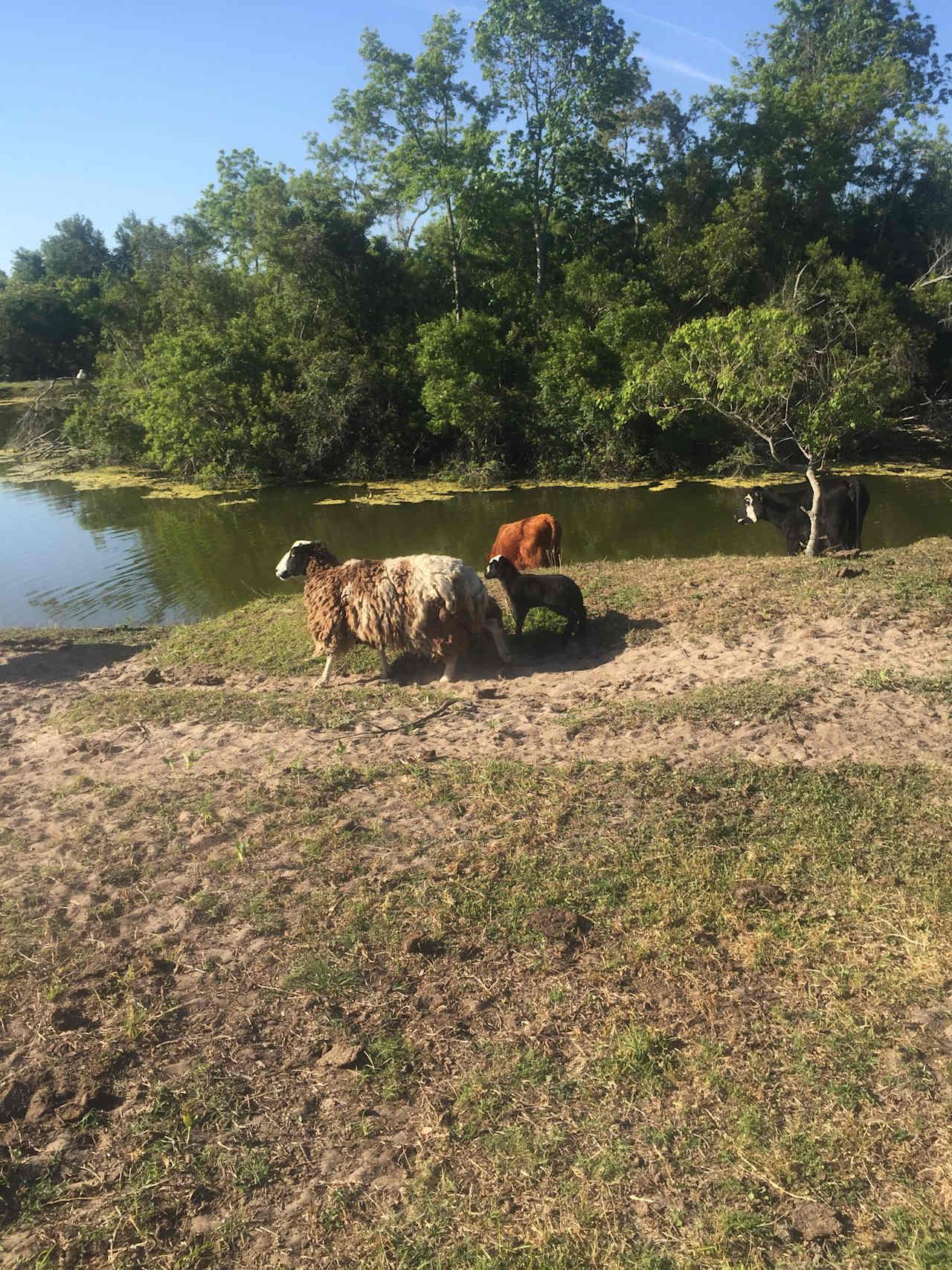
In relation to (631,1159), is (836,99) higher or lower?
higher

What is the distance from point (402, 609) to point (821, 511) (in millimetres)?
7260

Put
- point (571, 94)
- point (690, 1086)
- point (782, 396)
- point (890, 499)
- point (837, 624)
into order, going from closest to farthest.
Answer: point (690, 1086)
point (837, 624)
point (782, 396)
point (890, 499)
point (571, 94)

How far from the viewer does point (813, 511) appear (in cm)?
1124

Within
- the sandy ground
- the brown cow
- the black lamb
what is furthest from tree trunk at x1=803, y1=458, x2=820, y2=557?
the black lamb

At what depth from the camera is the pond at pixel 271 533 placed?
1416cm

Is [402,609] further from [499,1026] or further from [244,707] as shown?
[499,1026]

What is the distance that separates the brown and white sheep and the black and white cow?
6.25m

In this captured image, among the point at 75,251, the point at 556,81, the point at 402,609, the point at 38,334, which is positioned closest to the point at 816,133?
the point at 556,81

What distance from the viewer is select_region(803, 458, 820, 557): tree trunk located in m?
11.0

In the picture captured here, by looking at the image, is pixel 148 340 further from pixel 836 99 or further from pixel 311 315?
pixel 836 99

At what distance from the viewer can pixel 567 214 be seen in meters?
26.4

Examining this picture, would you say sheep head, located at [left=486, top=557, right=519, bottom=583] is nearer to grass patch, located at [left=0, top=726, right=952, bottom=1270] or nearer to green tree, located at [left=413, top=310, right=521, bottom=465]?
grass patch, located at [left=0, top=726, right=952, bottom=1270]

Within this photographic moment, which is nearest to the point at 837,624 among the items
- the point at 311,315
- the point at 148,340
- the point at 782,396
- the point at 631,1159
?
the point at 782,396

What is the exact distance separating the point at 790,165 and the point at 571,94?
27.2 ft
